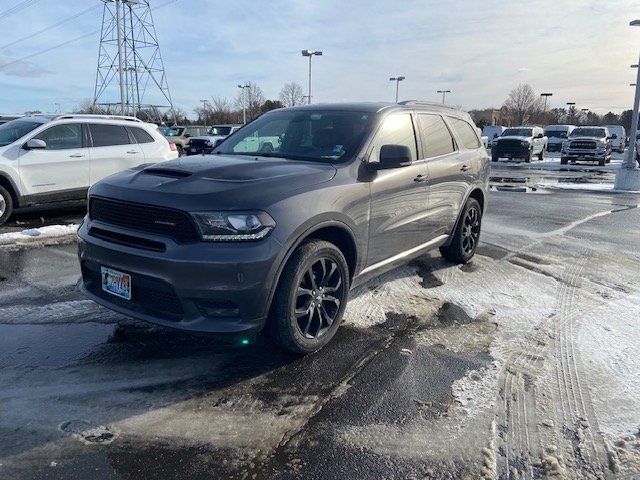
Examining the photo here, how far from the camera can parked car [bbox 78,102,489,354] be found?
3184 millimetres

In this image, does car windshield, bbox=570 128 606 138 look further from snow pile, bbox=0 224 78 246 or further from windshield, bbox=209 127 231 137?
snow pile, bbox=0 224 78 246

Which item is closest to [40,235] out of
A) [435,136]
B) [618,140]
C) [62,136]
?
[62,136]

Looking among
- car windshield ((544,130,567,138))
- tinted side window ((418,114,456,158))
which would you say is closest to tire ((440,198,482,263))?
tinted side window ((418,114,456,158))

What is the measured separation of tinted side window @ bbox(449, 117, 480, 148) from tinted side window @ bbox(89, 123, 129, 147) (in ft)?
20.4

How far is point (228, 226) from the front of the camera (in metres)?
3.19

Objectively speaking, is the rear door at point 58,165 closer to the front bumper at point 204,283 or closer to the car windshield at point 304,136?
the car windshield at point 304,136

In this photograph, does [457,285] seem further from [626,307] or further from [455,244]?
[626,307]

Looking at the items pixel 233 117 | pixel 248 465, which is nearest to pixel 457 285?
pixel 248 465

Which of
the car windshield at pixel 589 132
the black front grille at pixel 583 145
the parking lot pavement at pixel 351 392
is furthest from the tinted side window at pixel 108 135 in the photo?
the car windshield at pixel 589 132

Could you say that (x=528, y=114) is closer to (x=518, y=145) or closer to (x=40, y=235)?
(x=518, y=145)

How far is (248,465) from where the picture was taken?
2549 millimetres

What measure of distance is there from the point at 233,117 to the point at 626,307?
238 ft

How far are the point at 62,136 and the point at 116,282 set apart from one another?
638 cm

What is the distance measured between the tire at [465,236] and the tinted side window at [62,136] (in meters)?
6.52
